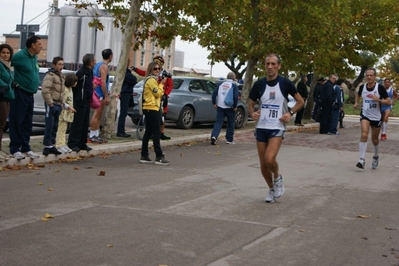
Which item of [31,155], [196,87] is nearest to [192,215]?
[31,155]

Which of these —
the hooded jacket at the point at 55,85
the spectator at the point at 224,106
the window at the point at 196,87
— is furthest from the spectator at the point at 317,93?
the hooded jacket at the point at 55,85

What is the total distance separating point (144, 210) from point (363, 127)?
22.8 ft

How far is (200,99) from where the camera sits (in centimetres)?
2294

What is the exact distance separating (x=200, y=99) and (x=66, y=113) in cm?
950

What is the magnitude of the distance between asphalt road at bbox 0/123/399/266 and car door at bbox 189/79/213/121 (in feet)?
27.1

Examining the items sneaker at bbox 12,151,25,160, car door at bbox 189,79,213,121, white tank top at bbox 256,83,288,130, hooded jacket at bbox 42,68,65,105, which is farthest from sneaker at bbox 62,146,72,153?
car door at bbox 189,79,213,121

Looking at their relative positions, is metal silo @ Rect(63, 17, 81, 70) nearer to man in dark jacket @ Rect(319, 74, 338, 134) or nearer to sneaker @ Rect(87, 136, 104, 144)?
man in dark jacket @ Rect(319, 74, 338, 134)

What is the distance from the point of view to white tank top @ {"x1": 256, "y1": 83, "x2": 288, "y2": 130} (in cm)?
980

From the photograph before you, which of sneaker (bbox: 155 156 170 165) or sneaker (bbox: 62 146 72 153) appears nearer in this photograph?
sneaker (bbox: 155 156 170 165)

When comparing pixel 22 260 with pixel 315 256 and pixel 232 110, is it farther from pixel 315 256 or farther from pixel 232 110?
pixel 232 110

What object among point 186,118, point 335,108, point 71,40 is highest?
point 71,40

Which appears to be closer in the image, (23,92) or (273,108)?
(273,108)

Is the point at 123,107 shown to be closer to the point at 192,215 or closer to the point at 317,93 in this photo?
the point at 192,215

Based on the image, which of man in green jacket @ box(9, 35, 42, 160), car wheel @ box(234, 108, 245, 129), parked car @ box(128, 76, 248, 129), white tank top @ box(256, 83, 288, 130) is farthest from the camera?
car wheel @ box(234, 108, 245, 129)
